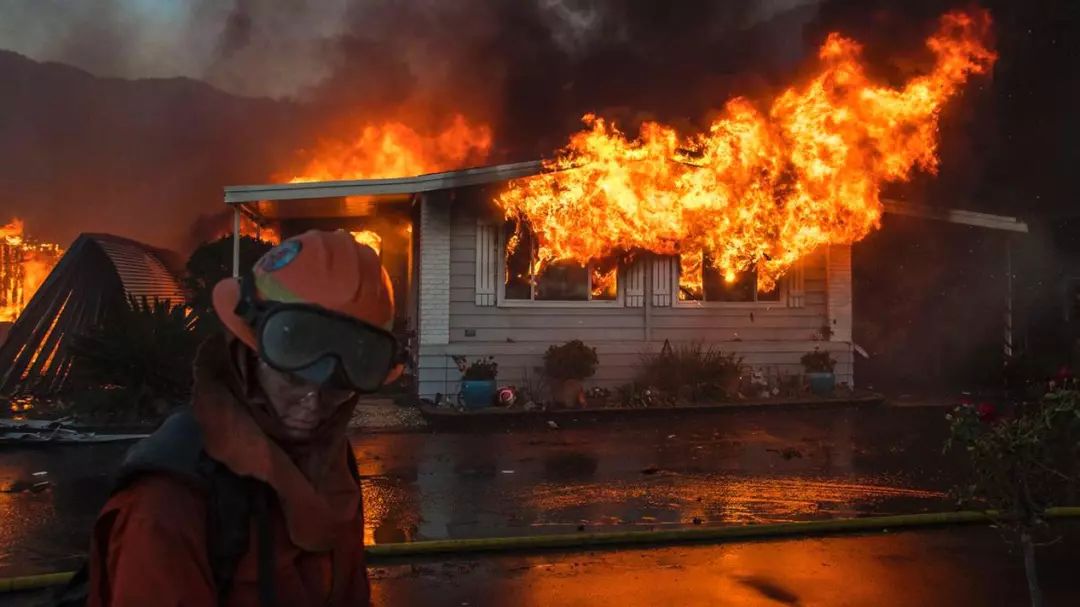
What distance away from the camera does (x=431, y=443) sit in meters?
9.89

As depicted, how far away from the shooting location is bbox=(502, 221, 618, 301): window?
44.4 feet

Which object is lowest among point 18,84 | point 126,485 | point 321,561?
point 321,561

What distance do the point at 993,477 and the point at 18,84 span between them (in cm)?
2833

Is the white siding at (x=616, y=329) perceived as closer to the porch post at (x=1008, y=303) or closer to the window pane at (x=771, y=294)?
the window pane at (x=771, y=294)

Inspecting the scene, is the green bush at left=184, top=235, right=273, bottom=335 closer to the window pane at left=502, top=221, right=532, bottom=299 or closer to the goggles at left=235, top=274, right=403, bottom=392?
the window pane at left=502, top=221, right=532, bottom=299

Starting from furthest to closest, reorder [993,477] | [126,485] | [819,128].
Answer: [819,128] < [993,477] < [126,485]

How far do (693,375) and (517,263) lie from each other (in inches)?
135

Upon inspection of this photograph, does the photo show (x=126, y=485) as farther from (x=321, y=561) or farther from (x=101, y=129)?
(x=101, y=129)

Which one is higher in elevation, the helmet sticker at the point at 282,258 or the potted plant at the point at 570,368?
the helmet sticker at the point at 282,258

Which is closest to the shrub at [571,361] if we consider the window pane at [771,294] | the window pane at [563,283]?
the window pane at [563,283]

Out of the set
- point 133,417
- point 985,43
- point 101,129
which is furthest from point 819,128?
point 101,129

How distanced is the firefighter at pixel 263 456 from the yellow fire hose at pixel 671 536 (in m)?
3.88

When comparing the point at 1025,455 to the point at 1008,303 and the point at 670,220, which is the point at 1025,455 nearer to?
the point at 670,220

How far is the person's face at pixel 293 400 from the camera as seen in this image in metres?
1.48
